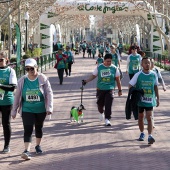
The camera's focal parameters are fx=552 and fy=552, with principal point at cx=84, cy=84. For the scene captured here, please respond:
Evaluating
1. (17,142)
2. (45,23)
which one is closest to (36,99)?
(17,142)

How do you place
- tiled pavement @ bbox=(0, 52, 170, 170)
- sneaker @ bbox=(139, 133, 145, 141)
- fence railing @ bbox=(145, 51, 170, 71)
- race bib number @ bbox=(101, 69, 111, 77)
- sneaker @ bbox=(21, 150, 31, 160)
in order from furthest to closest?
fence railing @ bbox=(145, 51, 170, 71) → race bib number @ bbox=(101, 69, 111, 77) → sneaker @ bbox=(139, 133, 145, 141) → sneaker @ bbox=(21, 150, 31, 160) → tiled pavement @ bbox=(0, 52, 170, 170)

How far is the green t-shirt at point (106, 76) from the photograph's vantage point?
41.2 ft

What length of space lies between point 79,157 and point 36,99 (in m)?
1.22

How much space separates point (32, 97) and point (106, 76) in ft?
13.0

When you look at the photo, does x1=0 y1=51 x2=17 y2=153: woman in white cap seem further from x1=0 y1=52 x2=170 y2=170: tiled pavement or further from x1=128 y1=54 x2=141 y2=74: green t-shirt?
x1=128 y1=54 x2=141 y2=74: green t-shirt

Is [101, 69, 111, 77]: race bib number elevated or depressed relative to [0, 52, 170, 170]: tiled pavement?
elevated

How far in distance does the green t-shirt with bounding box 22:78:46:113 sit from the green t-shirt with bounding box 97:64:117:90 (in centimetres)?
381

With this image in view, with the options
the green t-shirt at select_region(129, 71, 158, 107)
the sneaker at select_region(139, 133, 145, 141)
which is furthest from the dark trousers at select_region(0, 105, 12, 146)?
the sneaker at select_region(139, 133, 145, 141)

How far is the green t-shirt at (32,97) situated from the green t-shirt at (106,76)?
12.5 feet

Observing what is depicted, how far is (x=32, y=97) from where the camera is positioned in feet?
29.2

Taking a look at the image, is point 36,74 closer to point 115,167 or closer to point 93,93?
point 115,167

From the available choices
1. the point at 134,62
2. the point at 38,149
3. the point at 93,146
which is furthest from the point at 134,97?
the point at 134,62

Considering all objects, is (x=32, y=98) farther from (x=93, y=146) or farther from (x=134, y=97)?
(x=134, y=97)

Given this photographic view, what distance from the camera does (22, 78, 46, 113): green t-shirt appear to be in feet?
29.1
